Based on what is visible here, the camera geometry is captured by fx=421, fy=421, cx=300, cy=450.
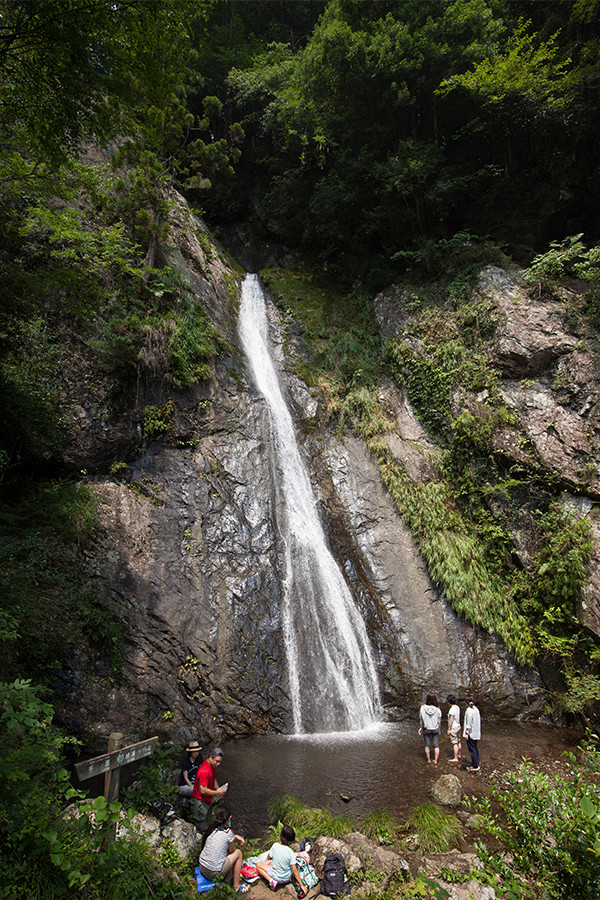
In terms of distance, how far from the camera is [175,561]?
30.2 feet

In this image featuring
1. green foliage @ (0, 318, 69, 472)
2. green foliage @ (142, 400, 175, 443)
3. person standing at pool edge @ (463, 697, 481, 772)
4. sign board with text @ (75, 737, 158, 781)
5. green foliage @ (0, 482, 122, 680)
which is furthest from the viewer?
green foliage @ (142, 400, 175, 443)

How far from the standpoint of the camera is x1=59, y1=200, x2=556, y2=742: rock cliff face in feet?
25.6

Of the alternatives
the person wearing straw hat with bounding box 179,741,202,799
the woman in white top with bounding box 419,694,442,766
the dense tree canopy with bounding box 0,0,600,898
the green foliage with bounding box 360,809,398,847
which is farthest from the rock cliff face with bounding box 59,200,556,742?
the green foliage with bounding box 360,809,398,847

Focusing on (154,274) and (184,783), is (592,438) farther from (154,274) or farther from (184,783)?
(154,274)

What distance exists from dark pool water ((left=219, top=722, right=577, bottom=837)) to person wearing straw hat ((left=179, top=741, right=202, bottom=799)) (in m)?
0.65

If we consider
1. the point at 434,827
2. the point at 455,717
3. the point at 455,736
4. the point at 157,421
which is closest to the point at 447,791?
the point at 434,827

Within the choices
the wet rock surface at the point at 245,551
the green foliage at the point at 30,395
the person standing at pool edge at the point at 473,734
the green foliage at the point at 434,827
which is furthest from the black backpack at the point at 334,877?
the green foliage at the point at 30,395

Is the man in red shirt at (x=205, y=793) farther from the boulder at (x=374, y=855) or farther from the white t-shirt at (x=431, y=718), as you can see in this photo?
the white t-shirt at (x=431, y=718)

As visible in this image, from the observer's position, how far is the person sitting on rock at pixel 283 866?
4.51m

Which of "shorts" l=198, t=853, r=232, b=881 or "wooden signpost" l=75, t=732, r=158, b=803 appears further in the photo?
"shorts" l=198, t=853, r=232, b=881

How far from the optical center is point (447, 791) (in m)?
5.91

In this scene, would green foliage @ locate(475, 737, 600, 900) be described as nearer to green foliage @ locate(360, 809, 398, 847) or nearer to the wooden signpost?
the wooden signpost

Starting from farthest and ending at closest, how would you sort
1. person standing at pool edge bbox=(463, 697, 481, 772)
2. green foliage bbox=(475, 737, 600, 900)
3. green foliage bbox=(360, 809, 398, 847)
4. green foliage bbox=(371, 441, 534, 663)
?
green foliage bbox=(371, 441, 534, 663)
person standing at pool edge bbox=(463, 697, 481, 772)
green foliage bbox=(360, 809, 398, 847)
green foliage bbox=(475, 737, 600, 900)

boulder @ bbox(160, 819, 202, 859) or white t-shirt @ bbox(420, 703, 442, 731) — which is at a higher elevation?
white t-shirt @ bbox(420, 703, 442, 731)
